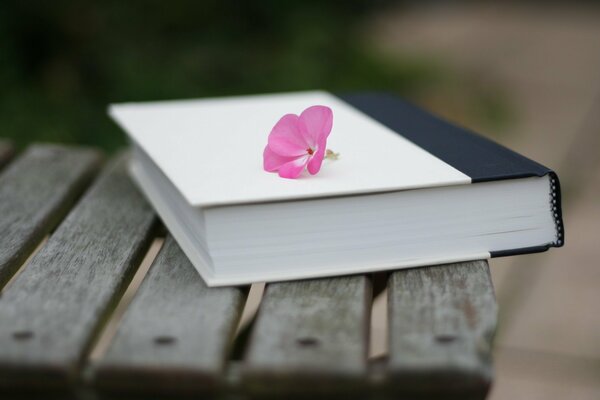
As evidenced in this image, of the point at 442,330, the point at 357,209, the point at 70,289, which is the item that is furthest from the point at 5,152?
the point at 442,330

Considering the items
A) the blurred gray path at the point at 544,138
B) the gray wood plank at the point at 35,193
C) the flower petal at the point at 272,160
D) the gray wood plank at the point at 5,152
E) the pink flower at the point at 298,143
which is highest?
the pink flower at the point at 298,143

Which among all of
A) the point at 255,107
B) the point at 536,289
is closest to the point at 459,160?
the point at 255,107

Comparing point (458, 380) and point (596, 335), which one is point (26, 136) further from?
point (458, 380)

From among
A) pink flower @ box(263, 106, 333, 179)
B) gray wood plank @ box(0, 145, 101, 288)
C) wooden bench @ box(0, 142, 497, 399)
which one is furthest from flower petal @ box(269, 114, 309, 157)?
gray wood plank @ box(0, 145, 101, 288)

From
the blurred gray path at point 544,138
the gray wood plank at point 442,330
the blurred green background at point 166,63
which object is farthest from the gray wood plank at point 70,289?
the blurred green background at point 166,63

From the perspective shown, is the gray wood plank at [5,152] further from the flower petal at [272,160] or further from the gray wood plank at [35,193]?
the flower petal at [272,160]

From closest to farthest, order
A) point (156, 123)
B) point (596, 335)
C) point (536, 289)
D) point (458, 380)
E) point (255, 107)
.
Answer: point (458, 380)
point (156, 123)
point (255, 107)
point (596, 335)
point (536, 289)

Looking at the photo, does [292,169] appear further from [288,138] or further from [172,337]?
[172,337]

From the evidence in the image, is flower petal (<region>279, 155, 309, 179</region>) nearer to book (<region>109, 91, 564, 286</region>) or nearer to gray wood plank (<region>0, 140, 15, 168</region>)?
book (<region>109, 91, 564, 286</region>)
